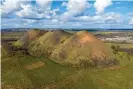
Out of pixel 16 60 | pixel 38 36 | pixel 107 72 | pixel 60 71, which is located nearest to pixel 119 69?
pixel 107 72

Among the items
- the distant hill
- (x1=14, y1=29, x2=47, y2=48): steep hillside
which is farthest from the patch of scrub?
(x1=14, y1=29, x2=47, y2=48): steep hillside

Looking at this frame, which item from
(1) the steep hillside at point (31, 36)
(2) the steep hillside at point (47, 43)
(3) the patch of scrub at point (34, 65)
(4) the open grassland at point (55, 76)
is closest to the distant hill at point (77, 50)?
(2) the steep hillside at point (47, 43)

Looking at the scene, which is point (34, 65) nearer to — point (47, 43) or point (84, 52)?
point (84, 52)

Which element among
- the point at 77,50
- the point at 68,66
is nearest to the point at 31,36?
the point at 77,50

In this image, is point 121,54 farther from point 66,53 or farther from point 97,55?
point 66,53

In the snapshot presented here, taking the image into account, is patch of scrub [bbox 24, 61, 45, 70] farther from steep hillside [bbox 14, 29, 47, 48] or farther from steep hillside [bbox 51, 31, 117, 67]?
steep hillside [bbox 14, 29, 47, 48]

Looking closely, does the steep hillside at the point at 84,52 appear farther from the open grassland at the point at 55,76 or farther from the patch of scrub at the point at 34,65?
the patch of scrub at the point at 34,65

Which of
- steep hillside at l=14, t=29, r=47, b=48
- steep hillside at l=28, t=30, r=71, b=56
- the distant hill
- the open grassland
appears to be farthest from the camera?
steep hillside at l=14, t=29, r=47, b=48
